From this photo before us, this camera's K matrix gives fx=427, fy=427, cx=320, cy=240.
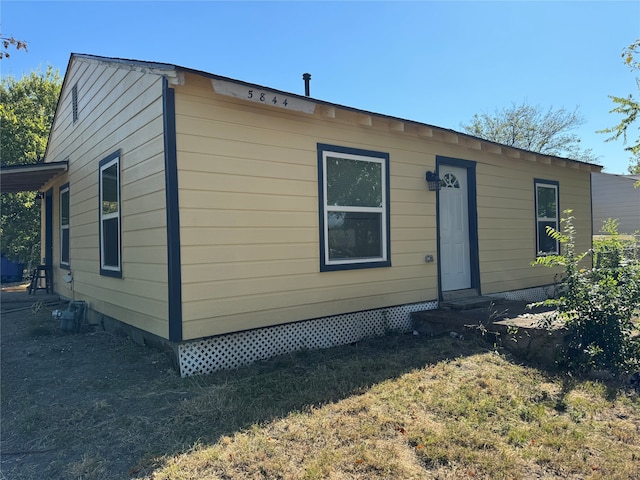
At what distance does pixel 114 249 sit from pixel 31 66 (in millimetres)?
18282

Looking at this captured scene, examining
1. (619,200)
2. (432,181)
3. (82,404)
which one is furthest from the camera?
(619,200)

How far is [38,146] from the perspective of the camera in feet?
52.0

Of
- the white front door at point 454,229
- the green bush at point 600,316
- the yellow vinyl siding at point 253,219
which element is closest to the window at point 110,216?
the yellow vinyl siding at point 253,219

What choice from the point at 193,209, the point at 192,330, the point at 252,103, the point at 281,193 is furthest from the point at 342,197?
the point at 192,330

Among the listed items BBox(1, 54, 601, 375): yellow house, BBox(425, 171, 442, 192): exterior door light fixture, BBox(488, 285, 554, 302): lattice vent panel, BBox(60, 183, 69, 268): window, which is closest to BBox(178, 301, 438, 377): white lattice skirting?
BBox(1, 54, 601, 375): yellow house

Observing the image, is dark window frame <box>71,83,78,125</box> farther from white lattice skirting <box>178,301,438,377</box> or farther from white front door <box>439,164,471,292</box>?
white front door <box>439,164,471,292</box>

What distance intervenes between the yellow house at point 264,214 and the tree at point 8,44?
1.00m

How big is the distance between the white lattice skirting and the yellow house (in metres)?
0.02

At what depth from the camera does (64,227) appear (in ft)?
30.1

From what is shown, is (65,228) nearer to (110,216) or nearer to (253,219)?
(110,216)

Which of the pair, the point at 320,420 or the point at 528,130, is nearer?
the point at 320,420

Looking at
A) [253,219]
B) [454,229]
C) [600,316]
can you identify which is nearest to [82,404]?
[253,219]

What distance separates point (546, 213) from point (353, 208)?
5.20 m

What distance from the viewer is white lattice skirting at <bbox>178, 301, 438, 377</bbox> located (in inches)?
175
